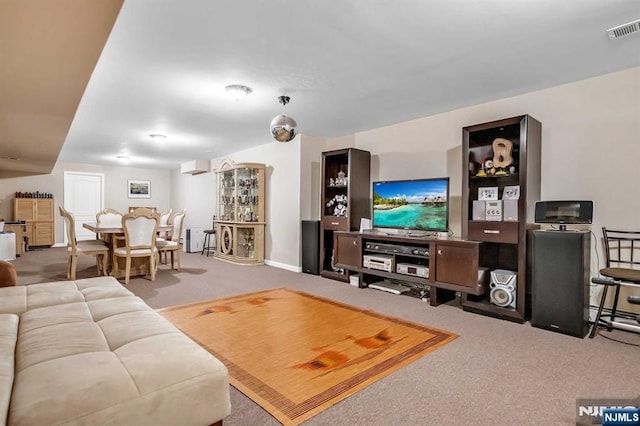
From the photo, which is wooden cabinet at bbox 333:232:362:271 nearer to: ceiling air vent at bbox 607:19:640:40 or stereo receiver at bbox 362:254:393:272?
stereo receiver at bbox 362:254:393:272

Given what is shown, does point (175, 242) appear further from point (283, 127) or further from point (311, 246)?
point (283, 127)

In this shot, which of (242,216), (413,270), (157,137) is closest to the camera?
(413,270)

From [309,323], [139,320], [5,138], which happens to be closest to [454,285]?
[309,323]

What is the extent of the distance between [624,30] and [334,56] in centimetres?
211

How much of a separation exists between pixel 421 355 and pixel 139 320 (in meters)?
1.90

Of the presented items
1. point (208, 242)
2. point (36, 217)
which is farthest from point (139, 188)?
point (208, 242)

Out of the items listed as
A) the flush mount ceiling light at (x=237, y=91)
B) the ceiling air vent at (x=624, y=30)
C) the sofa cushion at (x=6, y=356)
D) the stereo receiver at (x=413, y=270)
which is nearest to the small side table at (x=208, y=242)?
the flush mount ceiling light at (x=237, y=91)

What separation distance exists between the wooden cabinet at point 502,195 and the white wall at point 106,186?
9810mm

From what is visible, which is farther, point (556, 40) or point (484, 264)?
point (484, 264)

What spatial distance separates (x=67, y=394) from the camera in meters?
1.07

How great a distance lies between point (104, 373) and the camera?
3.93 ft

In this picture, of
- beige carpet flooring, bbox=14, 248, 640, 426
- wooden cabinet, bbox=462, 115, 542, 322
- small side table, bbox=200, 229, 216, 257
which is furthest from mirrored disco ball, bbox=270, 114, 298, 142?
small side table, bbox=200, 229, 216, 257

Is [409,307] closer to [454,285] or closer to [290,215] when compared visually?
[454,285]

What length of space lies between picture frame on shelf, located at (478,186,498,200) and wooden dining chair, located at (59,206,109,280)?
5.24 metres
